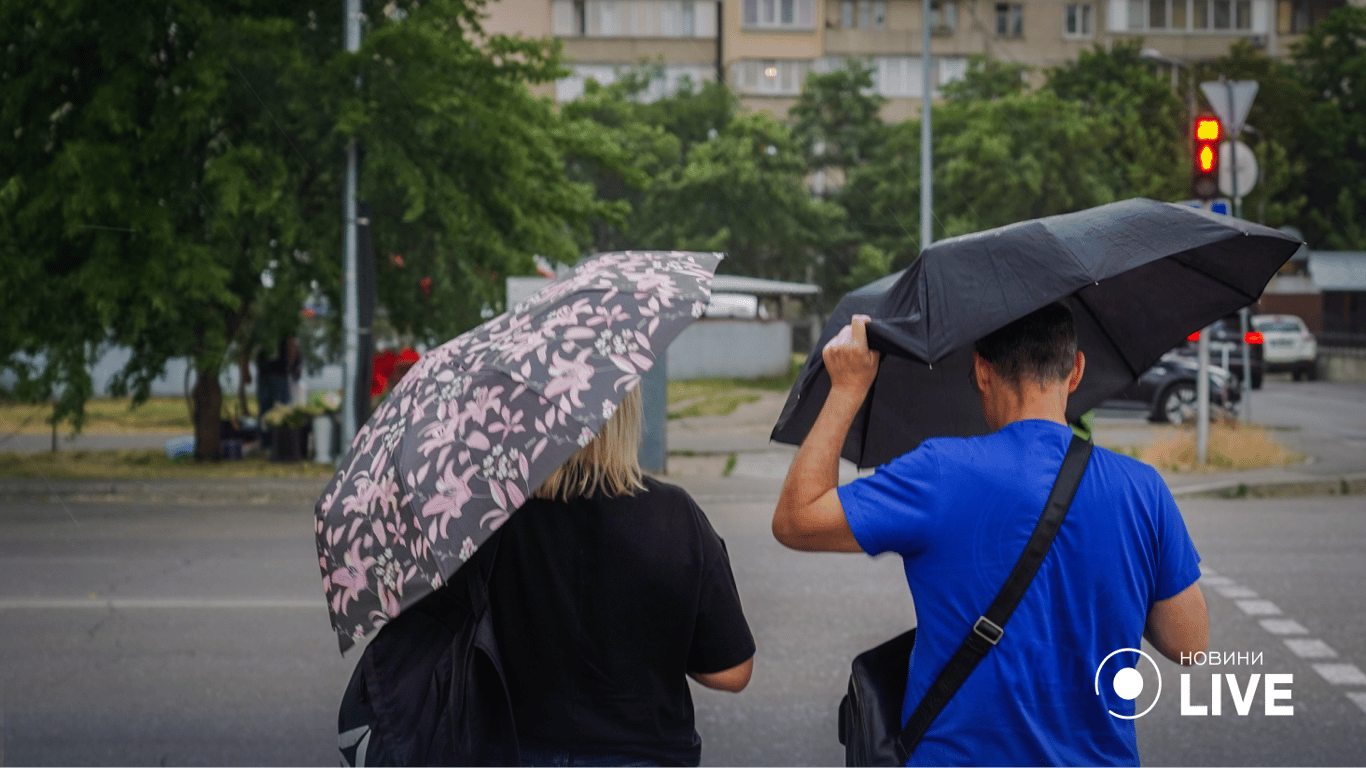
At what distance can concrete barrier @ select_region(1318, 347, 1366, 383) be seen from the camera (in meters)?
35.0

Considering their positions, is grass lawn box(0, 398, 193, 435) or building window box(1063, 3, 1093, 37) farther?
building window box(1063, 3, 1093, 37)

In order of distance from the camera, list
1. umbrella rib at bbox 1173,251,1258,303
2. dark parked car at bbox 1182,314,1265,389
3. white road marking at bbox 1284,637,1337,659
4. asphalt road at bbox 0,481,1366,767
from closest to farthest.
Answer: umbrella rib at bbox 1173,251,1258,303 → asphalt road at bbox 0,481,1366,767 → white road marking at bbox 1284,637,1337,659 → dark parked car at bbox 1182,314,1265,389

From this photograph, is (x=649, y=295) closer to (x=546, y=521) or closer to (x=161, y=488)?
(x=546, y=521)

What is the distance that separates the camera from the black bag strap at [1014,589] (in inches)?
84.4

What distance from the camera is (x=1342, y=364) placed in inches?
1405

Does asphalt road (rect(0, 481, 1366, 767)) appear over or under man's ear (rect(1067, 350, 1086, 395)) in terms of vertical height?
under

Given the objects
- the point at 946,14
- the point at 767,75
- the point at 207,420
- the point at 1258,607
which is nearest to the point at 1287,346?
the point at 767,75

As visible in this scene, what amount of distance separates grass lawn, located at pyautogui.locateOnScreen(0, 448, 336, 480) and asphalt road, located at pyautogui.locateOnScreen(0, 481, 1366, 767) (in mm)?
2852

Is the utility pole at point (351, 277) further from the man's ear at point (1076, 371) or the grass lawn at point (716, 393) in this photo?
the man's ear at point (1076, 371)

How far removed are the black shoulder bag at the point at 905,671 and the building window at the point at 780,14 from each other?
178 feet

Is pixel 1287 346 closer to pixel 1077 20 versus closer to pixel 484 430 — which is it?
pixel 1077 20

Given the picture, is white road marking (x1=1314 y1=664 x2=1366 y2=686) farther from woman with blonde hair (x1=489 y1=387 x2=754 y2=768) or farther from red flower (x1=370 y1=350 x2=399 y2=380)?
red flower (x1=370 y1=350 x2=399 y2=380)

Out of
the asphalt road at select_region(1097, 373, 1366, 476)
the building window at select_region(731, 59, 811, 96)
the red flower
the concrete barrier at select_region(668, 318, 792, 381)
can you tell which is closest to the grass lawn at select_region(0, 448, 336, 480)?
the red flower

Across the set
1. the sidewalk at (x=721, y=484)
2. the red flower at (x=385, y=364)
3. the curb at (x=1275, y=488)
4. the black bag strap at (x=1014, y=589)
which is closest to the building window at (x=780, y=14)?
the sidewalk at (x=721, y=484)
